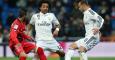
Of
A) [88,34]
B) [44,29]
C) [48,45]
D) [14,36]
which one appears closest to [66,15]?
[48,45]

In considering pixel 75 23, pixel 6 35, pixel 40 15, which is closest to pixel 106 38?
pixel 75 23

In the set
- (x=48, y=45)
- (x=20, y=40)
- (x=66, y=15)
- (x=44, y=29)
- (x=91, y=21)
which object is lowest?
(x=48, y=45)

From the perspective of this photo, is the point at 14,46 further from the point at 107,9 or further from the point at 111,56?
the point at 107,9

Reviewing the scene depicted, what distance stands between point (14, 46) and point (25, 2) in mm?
11008

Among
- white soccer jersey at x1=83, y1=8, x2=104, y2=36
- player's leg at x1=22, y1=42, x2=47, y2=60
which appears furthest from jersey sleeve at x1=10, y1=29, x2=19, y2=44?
white soccer jersey at x1=83, y1=8, x2=104, y2=36

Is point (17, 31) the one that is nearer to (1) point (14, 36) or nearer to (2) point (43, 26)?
(1) point (14, 36)

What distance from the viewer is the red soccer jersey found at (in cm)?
1229

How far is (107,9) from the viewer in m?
22.9

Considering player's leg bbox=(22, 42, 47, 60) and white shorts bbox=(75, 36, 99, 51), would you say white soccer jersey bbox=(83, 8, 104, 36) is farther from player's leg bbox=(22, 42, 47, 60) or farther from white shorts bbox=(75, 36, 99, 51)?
player's leg bbox=(22, 42, 47, 60)

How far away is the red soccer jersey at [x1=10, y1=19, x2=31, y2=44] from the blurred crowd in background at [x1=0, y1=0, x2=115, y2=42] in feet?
25.8

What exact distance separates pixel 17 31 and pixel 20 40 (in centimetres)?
35

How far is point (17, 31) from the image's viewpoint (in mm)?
12656

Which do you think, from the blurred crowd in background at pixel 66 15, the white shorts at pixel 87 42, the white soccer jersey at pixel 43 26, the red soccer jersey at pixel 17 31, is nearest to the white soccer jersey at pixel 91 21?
the white shorts at pixel 87 42

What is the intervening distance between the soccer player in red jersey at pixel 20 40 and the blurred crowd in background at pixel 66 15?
7775mm
